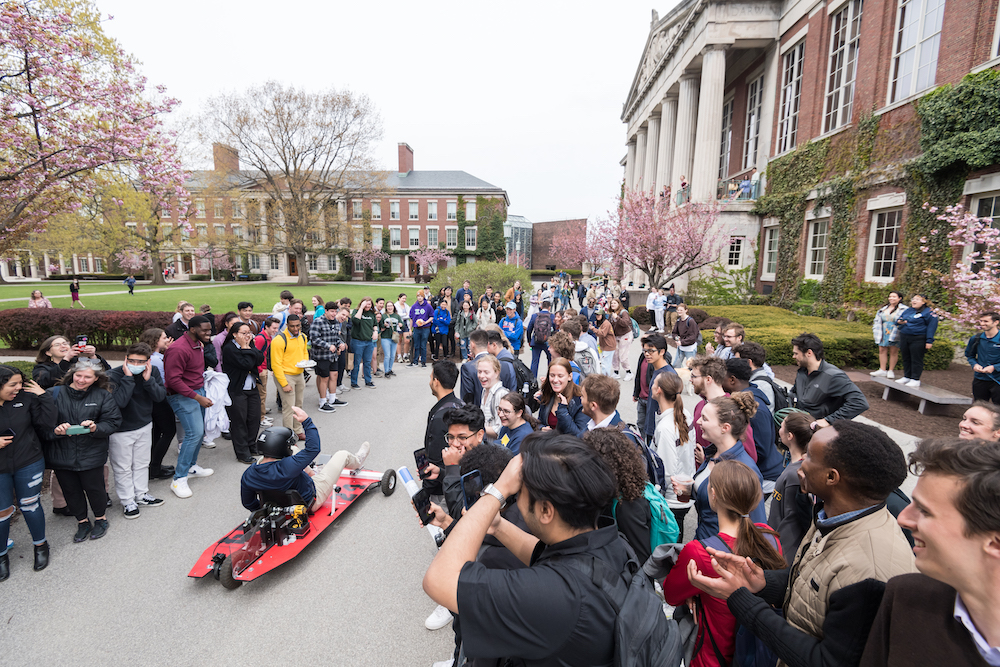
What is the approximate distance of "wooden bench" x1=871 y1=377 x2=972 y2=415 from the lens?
24.5 feet

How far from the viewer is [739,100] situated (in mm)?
23547

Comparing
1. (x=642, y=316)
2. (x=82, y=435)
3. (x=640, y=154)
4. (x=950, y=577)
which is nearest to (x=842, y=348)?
(x=642, y=316)

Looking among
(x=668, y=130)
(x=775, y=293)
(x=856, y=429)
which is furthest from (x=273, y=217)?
(x=856, y=429)

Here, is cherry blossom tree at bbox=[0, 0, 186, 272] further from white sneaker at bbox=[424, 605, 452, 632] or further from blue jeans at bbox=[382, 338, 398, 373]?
white sneaker at bbox=[424, 605, 452, 632]

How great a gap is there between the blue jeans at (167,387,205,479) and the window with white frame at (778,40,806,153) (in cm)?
2203

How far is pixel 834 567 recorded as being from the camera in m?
1.74

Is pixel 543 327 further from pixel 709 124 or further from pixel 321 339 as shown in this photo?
pixel 709 124

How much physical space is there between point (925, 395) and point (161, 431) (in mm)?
11589

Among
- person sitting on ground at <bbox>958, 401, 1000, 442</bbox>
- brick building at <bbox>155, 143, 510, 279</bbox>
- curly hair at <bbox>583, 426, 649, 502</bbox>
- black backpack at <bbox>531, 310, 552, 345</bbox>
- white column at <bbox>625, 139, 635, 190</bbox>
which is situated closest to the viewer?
curly hair at <bbox>583, 426, 649, 502</bbox>

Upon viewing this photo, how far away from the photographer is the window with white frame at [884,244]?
1341cm

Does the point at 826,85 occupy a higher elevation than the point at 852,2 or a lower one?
lower

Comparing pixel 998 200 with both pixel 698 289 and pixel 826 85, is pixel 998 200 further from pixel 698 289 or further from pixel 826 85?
pixel 698 289

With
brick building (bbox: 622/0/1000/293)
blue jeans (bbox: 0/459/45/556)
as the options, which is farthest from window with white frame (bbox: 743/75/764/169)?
blue jeans (bbox: 0/459/45/556)

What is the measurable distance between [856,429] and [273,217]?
48.0m
